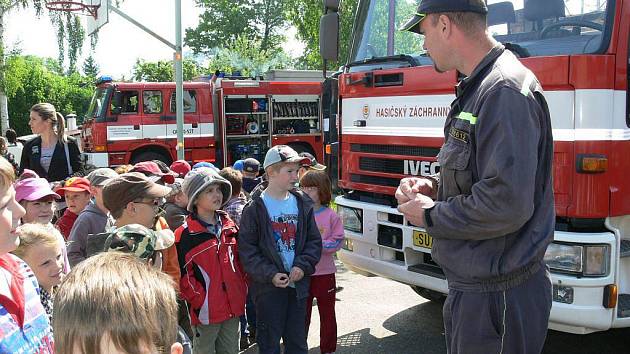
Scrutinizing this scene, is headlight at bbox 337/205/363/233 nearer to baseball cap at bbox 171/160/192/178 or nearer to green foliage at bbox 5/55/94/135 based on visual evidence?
baseball cap at bbox 171/160/192/178

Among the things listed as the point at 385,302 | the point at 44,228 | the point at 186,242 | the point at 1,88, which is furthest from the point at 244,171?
the point at 1,88

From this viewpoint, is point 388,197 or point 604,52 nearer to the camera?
point 604,52

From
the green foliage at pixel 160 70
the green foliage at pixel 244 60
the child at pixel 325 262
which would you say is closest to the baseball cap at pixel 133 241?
the child at pixel 325 262

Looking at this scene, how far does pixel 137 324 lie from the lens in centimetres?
133

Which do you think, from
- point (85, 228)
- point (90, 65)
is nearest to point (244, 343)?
point (85, 228)

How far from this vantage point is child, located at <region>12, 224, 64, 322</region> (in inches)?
97.9

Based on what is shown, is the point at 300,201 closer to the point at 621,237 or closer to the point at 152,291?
the point at 621,237

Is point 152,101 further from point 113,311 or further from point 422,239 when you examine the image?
point 113,311

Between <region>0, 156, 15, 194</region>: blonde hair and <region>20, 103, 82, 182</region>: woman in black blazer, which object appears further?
<region>20, 103, 82, 182</region>: woman in black blazer

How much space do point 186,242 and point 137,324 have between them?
2.26 m

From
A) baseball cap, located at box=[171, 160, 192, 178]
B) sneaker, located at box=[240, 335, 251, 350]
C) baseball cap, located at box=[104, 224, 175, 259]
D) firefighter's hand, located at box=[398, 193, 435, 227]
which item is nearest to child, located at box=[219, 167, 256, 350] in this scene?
sneaker, located at box=[240, 335, 251, 350]

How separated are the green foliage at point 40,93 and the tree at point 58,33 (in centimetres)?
294

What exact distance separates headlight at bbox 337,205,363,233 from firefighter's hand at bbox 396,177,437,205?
206 centimetres

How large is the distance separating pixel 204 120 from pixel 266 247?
11.7 metres
